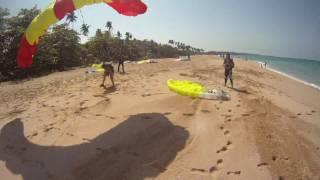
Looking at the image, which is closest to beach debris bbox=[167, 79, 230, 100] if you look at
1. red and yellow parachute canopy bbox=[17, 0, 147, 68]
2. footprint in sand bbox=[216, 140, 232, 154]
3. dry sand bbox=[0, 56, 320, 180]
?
dry sand bbox=[0, 56, 320, 180]

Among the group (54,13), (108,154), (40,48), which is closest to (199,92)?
(108,154)

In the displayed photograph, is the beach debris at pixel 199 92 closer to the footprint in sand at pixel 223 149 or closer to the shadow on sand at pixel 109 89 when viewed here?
the shadow on sand at pixel 109 89

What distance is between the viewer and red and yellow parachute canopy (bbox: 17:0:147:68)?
7.61 m

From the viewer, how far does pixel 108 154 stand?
6168 millimetres

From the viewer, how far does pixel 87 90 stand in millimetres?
11844

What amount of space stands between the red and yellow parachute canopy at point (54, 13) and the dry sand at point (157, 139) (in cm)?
198

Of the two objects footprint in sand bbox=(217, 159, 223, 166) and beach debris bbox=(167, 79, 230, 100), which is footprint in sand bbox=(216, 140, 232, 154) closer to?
footprint in sand bbox=(217, 159, 223, 166)

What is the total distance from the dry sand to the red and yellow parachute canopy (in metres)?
1.98

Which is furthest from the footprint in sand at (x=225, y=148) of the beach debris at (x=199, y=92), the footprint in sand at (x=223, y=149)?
the beach debris at (x=199, y=92)

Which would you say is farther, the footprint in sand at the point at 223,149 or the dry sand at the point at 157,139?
the footprint in sand at the point at 223,149

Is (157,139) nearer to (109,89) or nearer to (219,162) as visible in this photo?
(219,162)

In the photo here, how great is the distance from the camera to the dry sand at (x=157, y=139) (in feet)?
18.4

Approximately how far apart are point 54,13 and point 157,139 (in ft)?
13.6

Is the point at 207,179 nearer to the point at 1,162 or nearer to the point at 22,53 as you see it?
the point at 1,162
